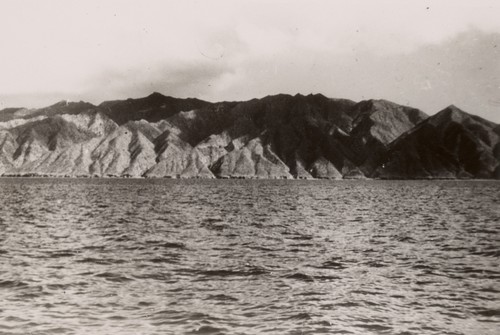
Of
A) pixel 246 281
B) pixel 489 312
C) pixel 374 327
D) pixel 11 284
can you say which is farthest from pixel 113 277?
pixel 489 312

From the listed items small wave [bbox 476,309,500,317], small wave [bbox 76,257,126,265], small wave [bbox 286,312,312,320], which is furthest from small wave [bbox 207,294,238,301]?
small wave [bbox 476,309,500,317]

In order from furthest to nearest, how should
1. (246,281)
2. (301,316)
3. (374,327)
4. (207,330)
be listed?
(246,281) → (301,316) → (374,327) → (207,330)

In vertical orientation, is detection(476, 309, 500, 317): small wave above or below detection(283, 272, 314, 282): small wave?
above

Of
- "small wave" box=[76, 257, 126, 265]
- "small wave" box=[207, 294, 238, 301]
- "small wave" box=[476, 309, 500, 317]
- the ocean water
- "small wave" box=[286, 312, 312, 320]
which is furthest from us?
"small wave" box=[76, 257, 126, 265]

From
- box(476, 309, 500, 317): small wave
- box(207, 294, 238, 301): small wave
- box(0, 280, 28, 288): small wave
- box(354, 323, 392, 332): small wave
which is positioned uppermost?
box(476, 309, 500, 317): small wave

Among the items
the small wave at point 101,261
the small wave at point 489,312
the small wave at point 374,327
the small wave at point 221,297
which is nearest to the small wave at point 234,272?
the small wave at point 221,297

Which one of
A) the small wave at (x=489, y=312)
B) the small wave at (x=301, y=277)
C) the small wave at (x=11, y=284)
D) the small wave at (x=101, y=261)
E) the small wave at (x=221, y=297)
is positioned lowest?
the small wave at (x=11, y=284)

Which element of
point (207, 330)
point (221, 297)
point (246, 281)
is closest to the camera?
point (207, 330)

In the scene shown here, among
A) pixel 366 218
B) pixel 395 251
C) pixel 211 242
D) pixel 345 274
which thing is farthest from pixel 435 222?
pixel 345 274

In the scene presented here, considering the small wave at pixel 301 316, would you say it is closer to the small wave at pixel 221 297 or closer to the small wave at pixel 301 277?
the small wave at pixel 221 297

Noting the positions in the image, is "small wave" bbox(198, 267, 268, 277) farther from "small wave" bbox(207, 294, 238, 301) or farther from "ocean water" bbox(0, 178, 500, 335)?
"small wave" bbox(207, 294, 238, 301)

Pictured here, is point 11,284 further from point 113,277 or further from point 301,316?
point 301,316

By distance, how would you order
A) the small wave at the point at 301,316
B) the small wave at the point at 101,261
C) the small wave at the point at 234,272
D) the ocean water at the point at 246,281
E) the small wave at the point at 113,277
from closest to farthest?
the ocean water at the point at 246,281 < the small wave at the point at 301,316 < the small wave at the point at 113,277 < the small wave at the point at 234,272 < the small wave at the point at 101,261
